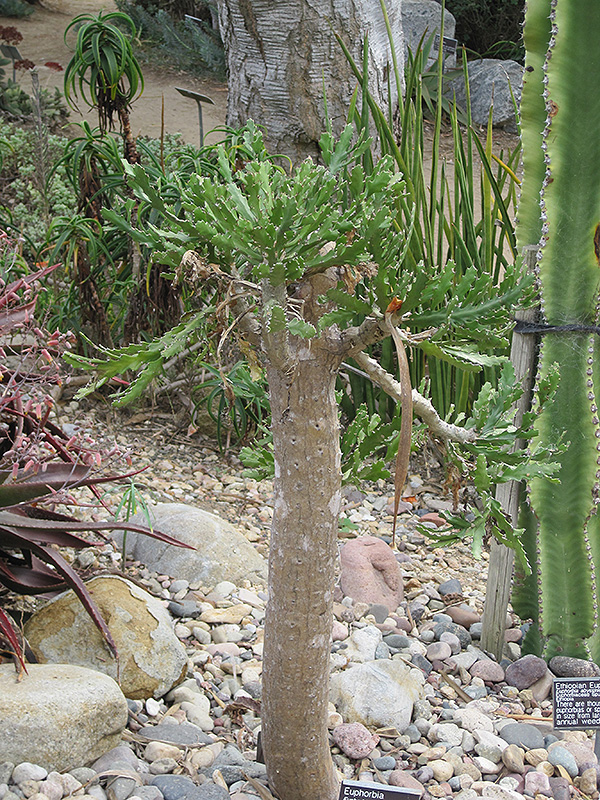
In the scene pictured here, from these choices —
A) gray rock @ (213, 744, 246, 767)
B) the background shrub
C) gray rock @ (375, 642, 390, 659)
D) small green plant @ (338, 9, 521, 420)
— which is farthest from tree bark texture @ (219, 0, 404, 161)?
the background shrub

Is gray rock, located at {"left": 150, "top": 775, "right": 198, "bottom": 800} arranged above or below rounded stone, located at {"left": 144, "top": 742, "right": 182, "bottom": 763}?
above

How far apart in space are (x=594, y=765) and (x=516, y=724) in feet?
0.60

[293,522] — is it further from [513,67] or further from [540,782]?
[513,67]

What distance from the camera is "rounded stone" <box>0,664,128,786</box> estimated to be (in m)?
1.44

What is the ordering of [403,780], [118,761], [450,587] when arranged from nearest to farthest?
[118,761] < [403,780] < [450,587]

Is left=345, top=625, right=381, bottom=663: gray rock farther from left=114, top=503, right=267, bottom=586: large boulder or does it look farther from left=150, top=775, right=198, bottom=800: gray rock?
left=150, top=775, right=198, bottom=800: gray rock

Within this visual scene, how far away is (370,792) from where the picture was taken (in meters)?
1.29

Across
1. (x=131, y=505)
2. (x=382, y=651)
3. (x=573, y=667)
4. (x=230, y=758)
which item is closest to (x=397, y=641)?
(x=382, y=651)

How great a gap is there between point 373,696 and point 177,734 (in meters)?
0.46

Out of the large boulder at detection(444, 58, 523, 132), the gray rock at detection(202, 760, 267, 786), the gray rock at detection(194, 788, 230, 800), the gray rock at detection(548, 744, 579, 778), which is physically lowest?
the gray rock at detection(548, 744, 579, 778)

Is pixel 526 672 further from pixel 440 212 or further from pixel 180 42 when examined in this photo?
pixel 180 42

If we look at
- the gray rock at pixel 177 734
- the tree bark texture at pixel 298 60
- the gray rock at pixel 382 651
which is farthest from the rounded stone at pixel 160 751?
the tree bark texture at pixel 298 60

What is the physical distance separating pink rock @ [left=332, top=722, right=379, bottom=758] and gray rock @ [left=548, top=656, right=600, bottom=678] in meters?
0.57

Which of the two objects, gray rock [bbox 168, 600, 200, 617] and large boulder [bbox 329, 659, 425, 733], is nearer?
large boulder [bbox 329, 659, 425, 733]
